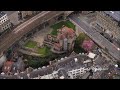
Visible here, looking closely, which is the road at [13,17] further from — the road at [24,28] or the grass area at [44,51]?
the grass area at [44,51]

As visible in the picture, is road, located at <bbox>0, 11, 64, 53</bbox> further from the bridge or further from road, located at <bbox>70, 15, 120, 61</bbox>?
road, located at <bbox>70, 15, 120, 61</bbox>

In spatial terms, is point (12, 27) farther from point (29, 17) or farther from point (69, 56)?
point (69, 56)

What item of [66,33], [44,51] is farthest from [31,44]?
[66,33]

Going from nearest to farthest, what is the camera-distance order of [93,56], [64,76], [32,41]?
1. [64,76]
2. [93,56]
3. [32,41]

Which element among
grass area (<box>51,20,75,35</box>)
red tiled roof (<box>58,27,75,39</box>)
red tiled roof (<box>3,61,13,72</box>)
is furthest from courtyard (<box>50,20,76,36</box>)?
red tiled roof (<box>3,61,13,72</box>)

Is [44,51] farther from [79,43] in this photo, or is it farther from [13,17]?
[13,17]

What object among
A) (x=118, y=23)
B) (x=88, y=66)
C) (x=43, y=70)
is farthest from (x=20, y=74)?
(x=118, y=23)

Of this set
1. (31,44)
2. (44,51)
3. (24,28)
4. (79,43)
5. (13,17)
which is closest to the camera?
(44,51)

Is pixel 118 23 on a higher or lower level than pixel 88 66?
higher
